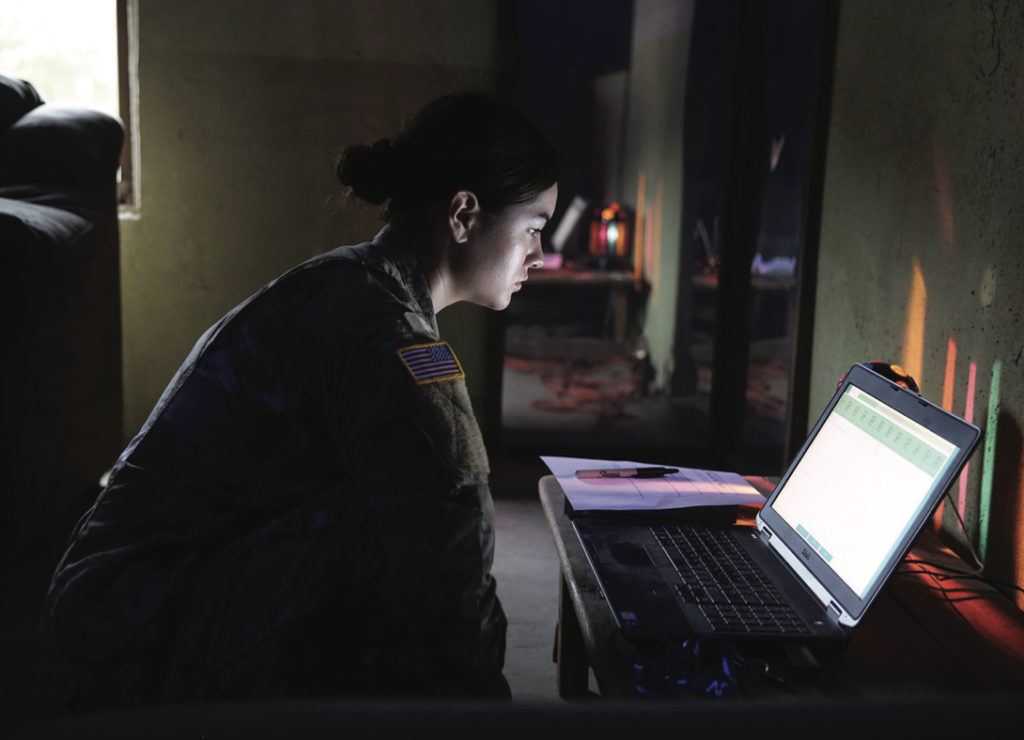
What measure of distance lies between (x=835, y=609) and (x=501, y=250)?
618mm

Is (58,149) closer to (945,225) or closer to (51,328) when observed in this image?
(51,328)

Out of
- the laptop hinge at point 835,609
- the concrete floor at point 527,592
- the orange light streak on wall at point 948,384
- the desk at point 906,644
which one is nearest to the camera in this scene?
the desk at point 906,644

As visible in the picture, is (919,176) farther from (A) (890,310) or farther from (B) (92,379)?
(B) (92,379)

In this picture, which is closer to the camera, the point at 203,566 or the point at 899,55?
the point at 203,566

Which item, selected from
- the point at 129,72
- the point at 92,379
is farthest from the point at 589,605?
the point at 129,72

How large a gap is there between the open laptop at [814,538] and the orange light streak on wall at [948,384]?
251 millimetres

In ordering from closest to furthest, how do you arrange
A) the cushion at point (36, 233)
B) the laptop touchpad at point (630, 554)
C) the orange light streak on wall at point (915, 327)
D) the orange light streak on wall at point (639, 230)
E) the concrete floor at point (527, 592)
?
the laptop touchpad at point (630, 554) < the orange light streak on wall at point (915, 327) < the concrete floor at point (527, 592) < the cushion at point (36, 233) < the orange light streak on wall at point (639, 230)

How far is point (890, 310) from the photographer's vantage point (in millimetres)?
1706

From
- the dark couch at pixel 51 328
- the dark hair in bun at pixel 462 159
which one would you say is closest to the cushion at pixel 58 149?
the dark couch at pixel 51 328

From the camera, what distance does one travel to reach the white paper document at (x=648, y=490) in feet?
4.20

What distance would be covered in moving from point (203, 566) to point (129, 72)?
306 cm

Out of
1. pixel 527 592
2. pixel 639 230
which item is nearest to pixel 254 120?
pixel 639 230

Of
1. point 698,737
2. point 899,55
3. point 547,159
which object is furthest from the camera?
point 899,55

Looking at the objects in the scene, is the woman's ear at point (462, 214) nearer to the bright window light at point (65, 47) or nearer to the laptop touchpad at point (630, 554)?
the laptop touchpad at point (630, 554)
